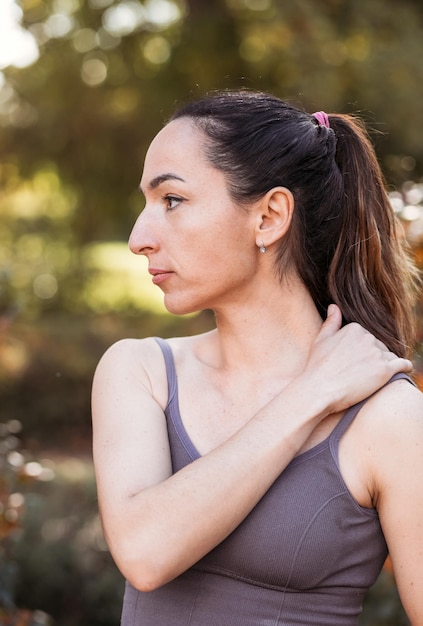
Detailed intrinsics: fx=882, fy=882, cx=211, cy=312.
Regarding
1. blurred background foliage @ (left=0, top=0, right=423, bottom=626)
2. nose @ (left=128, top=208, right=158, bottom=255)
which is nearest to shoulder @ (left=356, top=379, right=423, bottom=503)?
nose @ (left=128, top=208, right=158, bottom=255)

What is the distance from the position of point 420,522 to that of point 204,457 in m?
0.44

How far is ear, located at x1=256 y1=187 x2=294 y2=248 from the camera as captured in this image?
6.48ft

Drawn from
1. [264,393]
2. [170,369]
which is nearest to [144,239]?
[170,369]

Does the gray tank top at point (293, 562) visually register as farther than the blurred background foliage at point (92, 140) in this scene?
No

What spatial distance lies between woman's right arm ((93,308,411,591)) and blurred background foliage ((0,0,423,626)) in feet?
8.17

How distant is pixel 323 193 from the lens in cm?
208

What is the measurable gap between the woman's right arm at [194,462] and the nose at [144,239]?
0.25 metres

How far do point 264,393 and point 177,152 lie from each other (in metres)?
0.58

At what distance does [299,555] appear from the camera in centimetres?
176

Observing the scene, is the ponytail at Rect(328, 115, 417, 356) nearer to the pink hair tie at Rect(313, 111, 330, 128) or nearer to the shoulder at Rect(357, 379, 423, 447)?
the pink hair tie at Rect(313, 111, 330, 128)

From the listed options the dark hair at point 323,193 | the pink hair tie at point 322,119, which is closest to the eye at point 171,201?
the dark hair at point 323,193

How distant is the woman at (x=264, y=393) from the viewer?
174cm

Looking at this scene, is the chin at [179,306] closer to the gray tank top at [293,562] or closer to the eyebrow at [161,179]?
the eyebrow at [161,179]

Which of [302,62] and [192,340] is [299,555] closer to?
[192,340]
